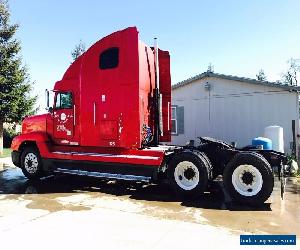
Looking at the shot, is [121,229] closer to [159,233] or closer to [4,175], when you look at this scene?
[159,233]

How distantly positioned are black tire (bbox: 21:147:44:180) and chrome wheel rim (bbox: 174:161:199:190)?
4.89m

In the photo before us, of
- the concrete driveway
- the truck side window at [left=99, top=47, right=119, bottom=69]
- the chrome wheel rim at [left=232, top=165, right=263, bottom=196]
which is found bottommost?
the concrete driveway

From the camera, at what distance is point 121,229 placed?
634 cm

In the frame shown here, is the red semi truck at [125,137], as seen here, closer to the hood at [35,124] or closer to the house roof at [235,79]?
the hood at [35,124]

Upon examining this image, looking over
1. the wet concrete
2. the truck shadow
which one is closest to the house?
the wet concrete

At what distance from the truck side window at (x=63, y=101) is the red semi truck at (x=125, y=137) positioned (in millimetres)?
32

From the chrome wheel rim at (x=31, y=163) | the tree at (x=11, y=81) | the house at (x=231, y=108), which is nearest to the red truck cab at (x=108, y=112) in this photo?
the chrome wheel rim at (x=31, y=163)

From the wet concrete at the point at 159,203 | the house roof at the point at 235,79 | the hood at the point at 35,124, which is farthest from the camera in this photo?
the house roof at the point at 235,79

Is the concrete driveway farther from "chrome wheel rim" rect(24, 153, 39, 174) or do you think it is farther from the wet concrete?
"chrome wheel rim" rect(24, 153, 39, 174)

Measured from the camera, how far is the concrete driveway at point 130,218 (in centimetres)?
570

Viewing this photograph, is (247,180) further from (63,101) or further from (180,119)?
(180,119)

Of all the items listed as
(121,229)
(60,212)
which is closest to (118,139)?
(60,212)

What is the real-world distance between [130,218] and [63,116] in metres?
5.14

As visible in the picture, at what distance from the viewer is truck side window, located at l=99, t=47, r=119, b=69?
10.0 meters
